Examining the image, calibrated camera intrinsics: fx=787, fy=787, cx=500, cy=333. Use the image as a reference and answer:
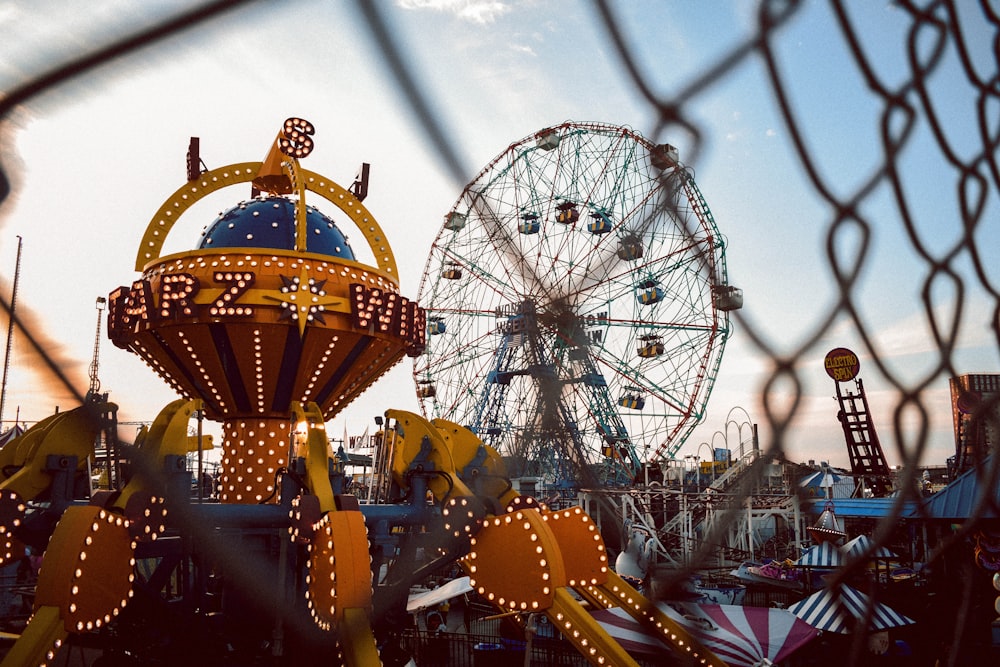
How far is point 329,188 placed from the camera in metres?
11.9

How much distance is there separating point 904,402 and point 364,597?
6792 mm

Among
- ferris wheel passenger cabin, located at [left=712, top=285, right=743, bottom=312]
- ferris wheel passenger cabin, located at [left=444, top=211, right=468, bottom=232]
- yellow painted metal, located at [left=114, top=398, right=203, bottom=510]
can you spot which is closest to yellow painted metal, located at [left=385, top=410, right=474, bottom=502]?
ferris wheel passenger cabin, located at [left=444, top=211, right=468, bottom=232]

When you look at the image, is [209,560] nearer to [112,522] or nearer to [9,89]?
[112,522]

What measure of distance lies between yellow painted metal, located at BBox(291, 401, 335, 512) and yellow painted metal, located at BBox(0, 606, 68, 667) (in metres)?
2.58

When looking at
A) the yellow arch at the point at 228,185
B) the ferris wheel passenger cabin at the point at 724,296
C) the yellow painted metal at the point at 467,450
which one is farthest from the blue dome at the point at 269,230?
the ferris wheel passenger cabin at the point at 724,296

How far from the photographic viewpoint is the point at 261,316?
10156 mm

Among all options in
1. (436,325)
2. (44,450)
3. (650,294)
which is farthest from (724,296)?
(436,325)

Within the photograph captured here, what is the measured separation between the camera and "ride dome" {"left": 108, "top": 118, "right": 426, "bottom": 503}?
10148 millimetres

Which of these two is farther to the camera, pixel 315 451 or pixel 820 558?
pixel 820 558

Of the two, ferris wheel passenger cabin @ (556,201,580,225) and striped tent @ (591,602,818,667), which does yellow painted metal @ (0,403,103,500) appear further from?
ferris wheel passenger cabin @ (556,201,580,225)

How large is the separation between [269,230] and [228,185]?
1375 millimetres

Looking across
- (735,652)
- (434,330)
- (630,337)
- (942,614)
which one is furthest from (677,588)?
(434,330)

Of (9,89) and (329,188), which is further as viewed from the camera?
(329,188)

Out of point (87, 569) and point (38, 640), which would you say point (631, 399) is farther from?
point (38, 640)
